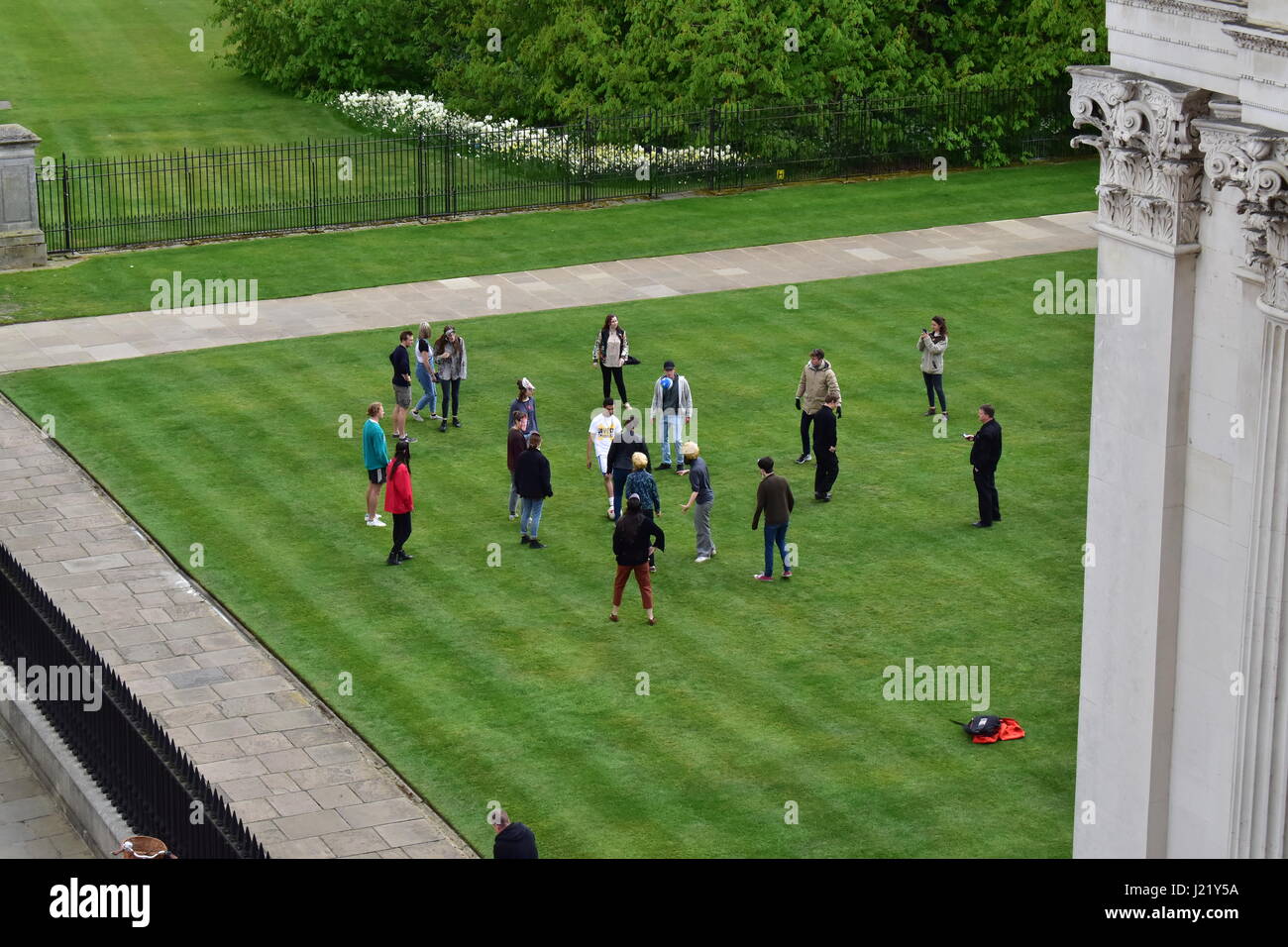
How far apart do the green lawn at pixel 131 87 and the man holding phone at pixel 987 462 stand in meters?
27.5

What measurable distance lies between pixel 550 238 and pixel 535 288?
3.68 metres

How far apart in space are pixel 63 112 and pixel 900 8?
20856 mm

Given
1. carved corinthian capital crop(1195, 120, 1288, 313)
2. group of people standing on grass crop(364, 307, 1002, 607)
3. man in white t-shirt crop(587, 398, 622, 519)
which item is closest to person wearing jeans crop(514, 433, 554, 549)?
group of people standing on grass crop(364, 307, 1002, 607)

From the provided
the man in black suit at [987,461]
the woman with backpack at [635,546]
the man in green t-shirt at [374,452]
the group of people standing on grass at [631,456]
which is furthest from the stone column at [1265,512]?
the man in green t-shirt at [374,452]

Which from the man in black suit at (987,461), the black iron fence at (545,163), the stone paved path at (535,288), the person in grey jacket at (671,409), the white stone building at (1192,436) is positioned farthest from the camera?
the black iron fence at (545,163)

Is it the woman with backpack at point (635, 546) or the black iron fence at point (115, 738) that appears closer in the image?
the black iron fence at point (115, 738)

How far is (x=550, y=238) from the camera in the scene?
41.4 meters

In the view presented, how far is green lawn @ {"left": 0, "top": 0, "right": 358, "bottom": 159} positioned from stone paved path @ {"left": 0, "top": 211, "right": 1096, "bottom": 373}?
37.0ft

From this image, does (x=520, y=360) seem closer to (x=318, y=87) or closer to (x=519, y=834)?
(x=519, y=834)

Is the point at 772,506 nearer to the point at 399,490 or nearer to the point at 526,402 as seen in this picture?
the point at 526,402

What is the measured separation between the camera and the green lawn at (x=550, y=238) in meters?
38.0

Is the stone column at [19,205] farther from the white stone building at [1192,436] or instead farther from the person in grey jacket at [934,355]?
the white stone building at [1192,436]

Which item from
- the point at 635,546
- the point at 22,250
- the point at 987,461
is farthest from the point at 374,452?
the point at 22,250
